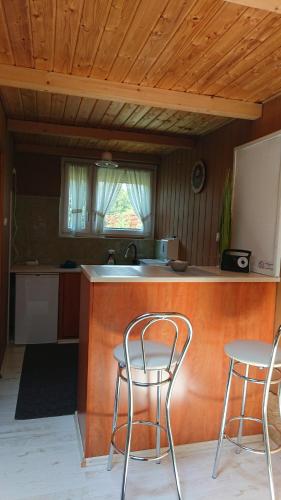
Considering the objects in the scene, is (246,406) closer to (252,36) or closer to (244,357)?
(244,357)

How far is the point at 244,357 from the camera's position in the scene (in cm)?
188

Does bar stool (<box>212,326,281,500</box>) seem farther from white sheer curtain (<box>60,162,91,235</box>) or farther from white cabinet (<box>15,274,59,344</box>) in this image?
white sheer curtain (<box>60,162,91,235</box>)

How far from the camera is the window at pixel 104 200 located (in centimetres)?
480

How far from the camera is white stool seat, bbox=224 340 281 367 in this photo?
184 cm

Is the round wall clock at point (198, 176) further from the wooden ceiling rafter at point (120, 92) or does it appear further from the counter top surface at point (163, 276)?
the counter top surface at point (163, 276)

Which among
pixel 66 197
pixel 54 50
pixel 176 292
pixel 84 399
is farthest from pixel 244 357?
pixel 66 197

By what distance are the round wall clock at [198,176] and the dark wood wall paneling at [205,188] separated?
5 centimetres

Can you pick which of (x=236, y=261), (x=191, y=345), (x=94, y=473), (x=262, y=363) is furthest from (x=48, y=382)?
(x=262, y=363)

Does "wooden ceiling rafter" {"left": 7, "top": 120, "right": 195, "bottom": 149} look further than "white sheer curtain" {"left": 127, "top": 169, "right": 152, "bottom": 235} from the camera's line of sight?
No

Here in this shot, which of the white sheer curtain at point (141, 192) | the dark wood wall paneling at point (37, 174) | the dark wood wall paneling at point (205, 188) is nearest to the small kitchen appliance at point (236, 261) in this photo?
the dark wood wall paneling at point (205, 188)

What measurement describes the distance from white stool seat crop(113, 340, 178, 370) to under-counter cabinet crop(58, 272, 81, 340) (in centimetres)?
233

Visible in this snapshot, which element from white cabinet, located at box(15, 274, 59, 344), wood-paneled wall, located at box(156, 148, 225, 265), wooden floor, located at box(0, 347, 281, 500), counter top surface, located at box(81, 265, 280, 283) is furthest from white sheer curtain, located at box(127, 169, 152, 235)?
wooden floor, located at box(0, 347, 281, 500)

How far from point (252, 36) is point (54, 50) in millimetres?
1028

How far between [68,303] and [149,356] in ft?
8.40
